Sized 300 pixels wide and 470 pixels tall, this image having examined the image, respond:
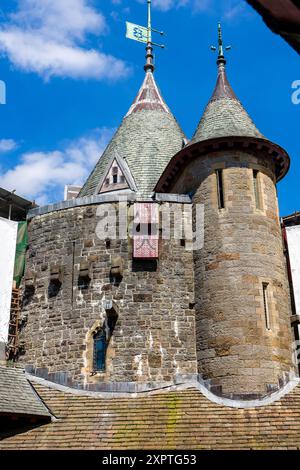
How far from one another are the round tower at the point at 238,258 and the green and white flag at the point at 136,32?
13.9m

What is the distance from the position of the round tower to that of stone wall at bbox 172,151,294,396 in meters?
0.03

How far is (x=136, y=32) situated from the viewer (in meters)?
30.5

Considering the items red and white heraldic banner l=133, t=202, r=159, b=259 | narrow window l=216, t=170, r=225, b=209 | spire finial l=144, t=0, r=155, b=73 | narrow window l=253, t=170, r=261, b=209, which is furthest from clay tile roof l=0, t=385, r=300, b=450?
spire finial l=144, t=0, r=155, b=73

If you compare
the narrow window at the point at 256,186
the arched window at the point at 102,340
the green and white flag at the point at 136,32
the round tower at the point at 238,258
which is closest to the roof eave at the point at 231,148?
the round tower at the point at 238,258

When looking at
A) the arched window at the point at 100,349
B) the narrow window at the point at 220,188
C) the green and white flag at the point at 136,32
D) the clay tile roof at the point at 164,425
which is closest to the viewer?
the clay tile roof at the point at 164,425

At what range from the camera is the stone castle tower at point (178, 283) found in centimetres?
1530

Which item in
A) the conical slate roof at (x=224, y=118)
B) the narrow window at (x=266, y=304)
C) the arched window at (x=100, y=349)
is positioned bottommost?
the arched window at (x=100, y=349)

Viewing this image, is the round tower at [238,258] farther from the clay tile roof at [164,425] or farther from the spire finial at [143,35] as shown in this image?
the spire finial at [143,35]

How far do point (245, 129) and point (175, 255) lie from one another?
15.1ft

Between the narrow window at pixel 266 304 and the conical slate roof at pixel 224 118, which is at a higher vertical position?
the conical slate roof at pixel 224 118

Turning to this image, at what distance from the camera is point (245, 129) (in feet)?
56.2

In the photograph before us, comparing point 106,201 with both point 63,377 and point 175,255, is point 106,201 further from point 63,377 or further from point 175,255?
point 63,377

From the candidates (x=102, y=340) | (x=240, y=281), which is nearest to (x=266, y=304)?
(x=240, y=281)

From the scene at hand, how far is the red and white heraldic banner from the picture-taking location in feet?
55.4
